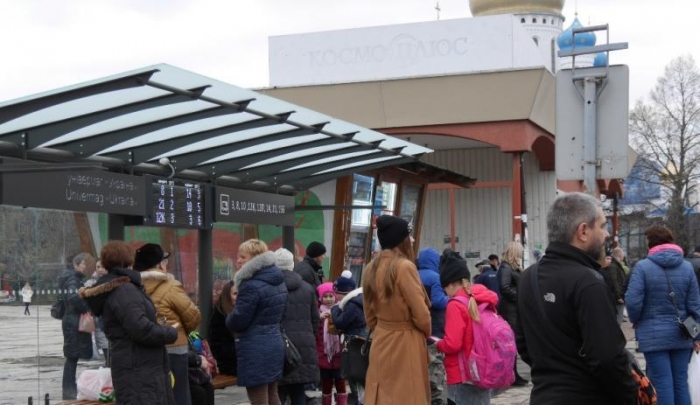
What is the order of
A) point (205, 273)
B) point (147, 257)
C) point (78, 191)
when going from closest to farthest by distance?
1. point (147, 257)
2. point (78, 191)
3. point (205, 273)

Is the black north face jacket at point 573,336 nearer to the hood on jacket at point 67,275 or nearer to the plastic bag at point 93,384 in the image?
the plastic bag at point 93,384

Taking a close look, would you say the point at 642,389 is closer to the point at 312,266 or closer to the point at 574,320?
the point at 574,320

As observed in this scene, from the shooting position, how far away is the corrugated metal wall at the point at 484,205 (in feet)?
92.8

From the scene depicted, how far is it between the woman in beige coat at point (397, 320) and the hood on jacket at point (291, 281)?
2.06 metres

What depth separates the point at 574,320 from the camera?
4539mm

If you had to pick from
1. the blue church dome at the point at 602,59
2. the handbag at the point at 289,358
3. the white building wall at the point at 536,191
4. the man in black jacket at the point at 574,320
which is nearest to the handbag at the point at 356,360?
the handbag at the point at 289,358

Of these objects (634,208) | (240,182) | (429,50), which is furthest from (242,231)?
(634,208)

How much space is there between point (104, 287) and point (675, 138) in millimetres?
59133

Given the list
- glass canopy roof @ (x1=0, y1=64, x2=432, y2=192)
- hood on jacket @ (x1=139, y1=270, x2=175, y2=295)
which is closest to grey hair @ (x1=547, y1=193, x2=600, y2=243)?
glass canopy roof @ (x1=0, y1=64, x2=432, y2=192)

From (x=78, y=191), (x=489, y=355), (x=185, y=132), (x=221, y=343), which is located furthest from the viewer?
(x=221, y=343)

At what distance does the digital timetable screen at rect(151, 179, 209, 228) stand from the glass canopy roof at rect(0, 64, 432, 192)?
186 mm

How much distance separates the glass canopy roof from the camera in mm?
8047

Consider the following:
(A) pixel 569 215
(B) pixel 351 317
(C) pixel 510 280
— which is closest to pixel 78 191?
(B) pixel 351 317

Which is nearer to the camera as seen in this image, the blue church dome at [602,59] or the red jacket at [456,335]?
the red jacket at [456,335]
